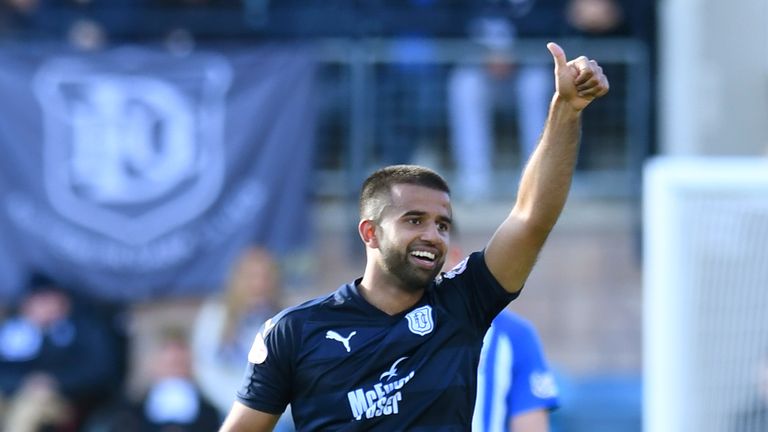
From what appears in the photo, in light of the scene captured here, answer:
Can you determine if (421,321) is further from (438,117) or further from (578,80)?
(438,117)

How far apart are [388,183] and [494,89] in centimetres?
647

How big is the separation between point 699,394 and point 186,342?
396cm

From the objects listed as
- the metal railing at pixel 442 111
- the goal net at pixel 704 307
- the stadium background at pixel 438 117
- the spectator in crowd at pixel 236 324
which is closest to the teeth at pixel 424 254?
the goal net at pixel 704 307

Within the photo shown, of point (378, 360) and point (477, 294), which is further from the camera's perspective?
point (477, 294)

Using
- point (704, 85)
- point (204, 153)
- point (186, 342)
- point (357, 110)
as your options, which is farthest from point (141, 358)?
point (704, 85)

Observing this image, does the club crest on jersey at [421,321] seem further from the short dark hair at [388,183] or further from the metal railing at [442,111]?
the metal railing at [442,111]

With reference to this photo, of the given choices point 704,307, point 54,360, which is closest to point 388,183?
point 704,307

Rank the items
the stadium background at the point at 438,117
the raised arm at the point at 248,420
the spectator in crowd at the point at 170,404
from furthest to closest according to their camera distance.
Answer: the stadium background at the point at 438,117 → the spectator in crowd at the point at 170,404 → the raised arm at the point at 248,420

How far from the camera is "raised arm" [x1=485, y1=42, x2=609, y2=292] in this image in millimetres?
4047

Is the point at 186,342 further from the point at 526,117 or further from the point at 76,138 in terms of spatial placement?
the point at 526,117

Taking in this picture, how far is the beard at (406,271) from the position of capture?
13.5 ft

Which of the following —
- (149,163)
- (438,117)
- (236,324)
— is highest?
(438,117)

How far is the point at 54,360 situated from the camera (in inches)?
387

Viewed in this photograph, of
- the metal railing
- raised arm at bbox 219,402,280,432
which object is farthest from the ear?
the metal railing
